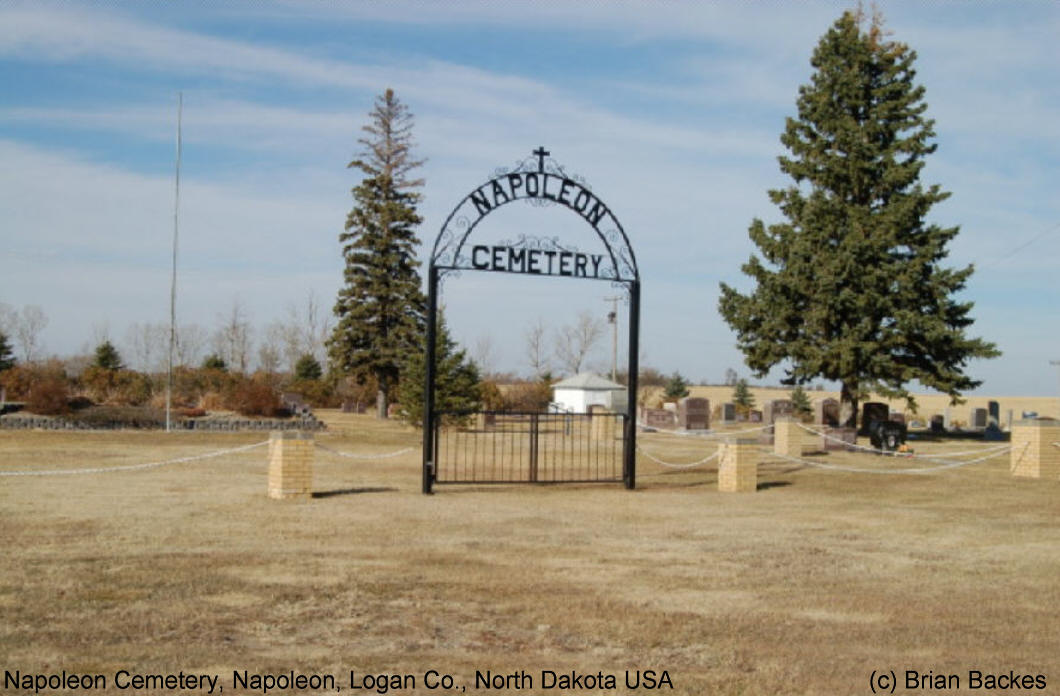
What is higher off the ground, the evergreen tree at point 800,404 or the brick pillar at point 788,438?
the evergreen tree at point 800,404

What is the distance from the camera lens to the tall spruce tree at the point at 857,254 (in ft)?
102

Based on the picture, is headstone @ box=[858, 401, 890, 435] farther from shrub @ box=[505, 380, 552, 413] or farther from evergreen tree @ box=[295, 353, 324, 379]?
evergreen tree @ box=[295, 353, 324, 379]

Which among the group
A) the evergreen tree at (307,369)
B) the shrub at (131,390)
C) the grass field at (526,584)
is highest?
the evergreen tree at (307,369)

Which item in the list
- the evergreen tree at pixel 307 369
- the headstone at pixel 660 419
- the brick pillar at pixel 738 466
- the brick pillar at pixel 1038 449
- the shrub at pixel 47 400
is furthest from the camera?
the evergreen tree at pixel 307 369

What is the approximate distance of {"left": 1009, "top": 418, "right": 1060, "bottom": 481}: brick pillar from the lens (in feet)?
62.3

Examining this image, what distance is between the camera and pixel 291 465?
13.5 m

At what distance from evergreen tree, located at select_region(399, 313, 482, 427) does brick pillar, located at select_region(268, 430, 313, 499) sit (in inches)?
663

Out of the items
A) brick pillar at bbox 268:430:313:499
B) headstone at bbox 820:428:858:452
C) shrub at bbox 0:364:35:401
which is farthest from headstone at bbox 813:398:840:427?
shrub at bbox 0:364:35:401

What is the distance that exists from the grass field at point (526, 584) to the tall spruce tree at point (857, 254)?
1638cm

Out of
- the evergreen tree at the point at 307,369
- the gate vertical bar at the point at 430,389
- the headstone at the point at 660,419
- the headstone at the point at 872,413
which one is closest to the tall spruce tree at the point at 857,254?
the headstone at the point at 872,413

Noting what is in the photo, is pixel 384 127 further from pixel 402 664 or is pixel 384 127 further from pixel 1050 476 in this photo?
pixel 402 664

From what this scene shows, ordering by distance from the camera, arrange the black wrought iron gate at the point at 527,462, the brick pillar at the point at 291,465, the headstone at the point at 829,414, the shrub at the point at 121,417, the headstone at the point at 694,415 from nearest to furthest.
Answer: the brick pillar at the point at 291,465 → the black wrought iron gate at the point at 527,462 → the shrub at the point at 121,417 → the headstone at the point at 829,414 → the headstone at the point at 694,415

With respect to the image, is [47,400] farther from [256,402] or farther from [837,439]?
[837,439]

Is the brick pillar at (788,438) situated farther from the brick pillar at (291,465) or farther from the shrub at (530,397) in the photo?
the shrub at (530,397)
